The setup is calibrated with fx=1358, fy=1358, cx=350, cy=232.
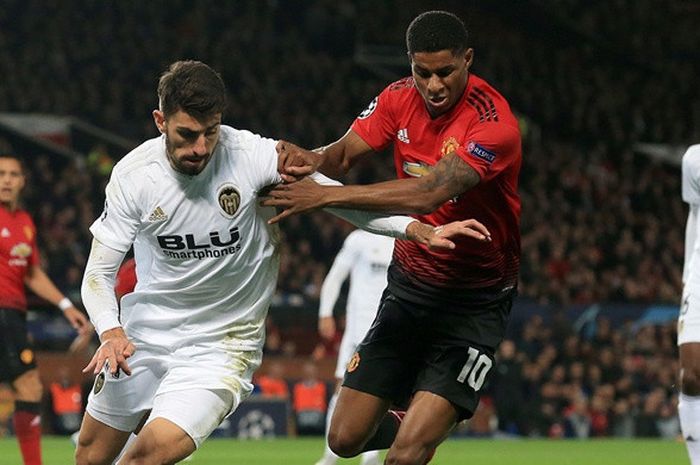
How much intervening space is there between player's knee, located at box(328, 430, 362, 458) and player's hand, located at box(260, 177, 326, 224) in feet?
4.25

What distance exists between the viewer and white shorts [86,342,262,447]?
5.75 metres

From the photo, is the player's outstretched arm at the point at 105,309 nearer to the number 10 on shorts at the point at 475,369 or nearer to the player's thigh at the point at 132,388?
the player's thigh at the point at 132,388

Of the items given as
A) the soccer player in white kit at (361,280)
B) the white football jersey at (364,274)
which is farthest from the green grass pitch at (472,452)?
the white football jersey at (364,274)

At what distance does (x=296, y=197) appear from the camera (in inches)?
230

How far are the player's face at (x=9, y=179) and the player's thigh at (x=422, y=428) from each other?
460cm

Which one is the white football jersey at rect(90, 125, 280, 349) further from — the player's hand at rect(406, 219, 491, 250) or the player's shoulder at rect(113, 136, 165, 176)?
the player's hand at rect(406, 219, 491, 250)

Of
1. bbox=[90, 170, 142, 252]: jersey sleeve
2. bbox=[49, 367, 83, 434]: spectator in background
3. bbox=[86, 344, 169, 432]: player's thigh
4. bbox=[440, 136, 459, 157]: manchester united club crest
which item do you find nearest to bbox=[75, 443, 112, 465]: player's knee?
bbox=[86, 344, 169, 432]: player's thigh

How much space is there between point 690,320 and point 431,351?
1325 mm

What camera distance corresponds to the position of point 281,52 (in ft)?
95.2

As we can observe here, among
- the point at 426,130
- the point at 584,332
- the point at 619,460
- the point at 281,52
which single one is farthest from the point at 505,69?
the point at 426,130

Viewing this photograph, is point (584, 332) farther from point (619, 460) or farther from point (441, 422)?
point (441, 422)

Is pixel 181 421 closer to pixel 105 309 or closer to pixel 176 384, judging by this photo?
pixel 176 384

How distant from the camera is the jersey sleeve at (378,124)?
6586mm

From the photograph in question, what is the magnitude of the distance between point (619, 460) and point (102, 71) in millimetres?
15312
